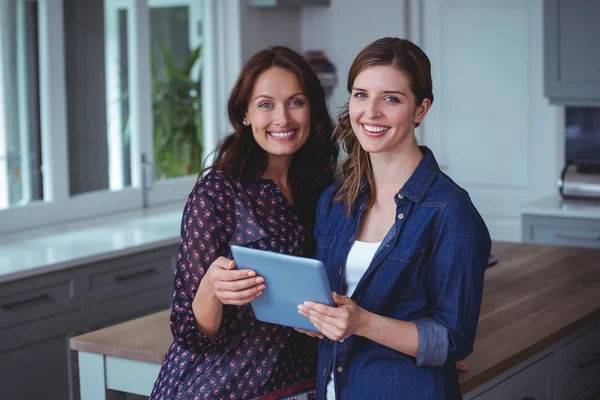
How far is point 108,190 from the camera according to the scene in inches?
178

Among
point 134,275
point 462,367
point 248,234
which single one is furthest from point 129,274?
point 462,367

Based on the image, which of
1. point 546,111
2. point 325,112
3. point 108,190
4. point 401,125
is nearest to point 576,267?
point 325,112

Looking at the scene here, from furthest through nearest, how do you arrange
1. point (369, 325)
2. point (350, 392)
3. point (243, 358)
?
point (243, 358)
point (350, 392)
point (369, 325)

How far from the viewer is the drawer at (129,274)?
11.7ft

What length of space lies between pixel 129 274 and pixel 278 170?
175 centimetres

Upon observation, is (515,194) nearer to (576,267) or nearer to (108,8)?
(576,267)

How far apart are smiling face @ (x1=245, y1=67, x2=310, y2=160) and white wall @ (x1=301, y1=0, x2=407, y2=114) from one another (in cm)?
314

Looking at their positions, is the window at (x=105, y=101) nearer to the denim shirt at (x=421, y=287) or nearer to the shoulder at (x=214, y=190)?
the shoulder at (x=214, y=190)

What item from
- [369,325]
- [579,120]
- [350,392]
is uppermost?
[579,120]

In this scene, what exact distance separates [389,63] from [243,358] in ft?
2.33

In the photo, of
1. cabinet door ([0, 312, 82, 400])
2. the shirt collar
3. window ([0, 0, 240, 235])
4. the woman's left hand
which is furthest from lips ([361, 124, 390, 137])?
window ([0, 0, 240, 235])

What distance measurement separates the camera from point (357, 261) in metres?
1.82

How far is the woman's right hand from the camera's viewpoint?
1739 mm

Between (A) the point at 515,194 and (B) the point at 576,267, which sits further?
(A) the point at 515,194
